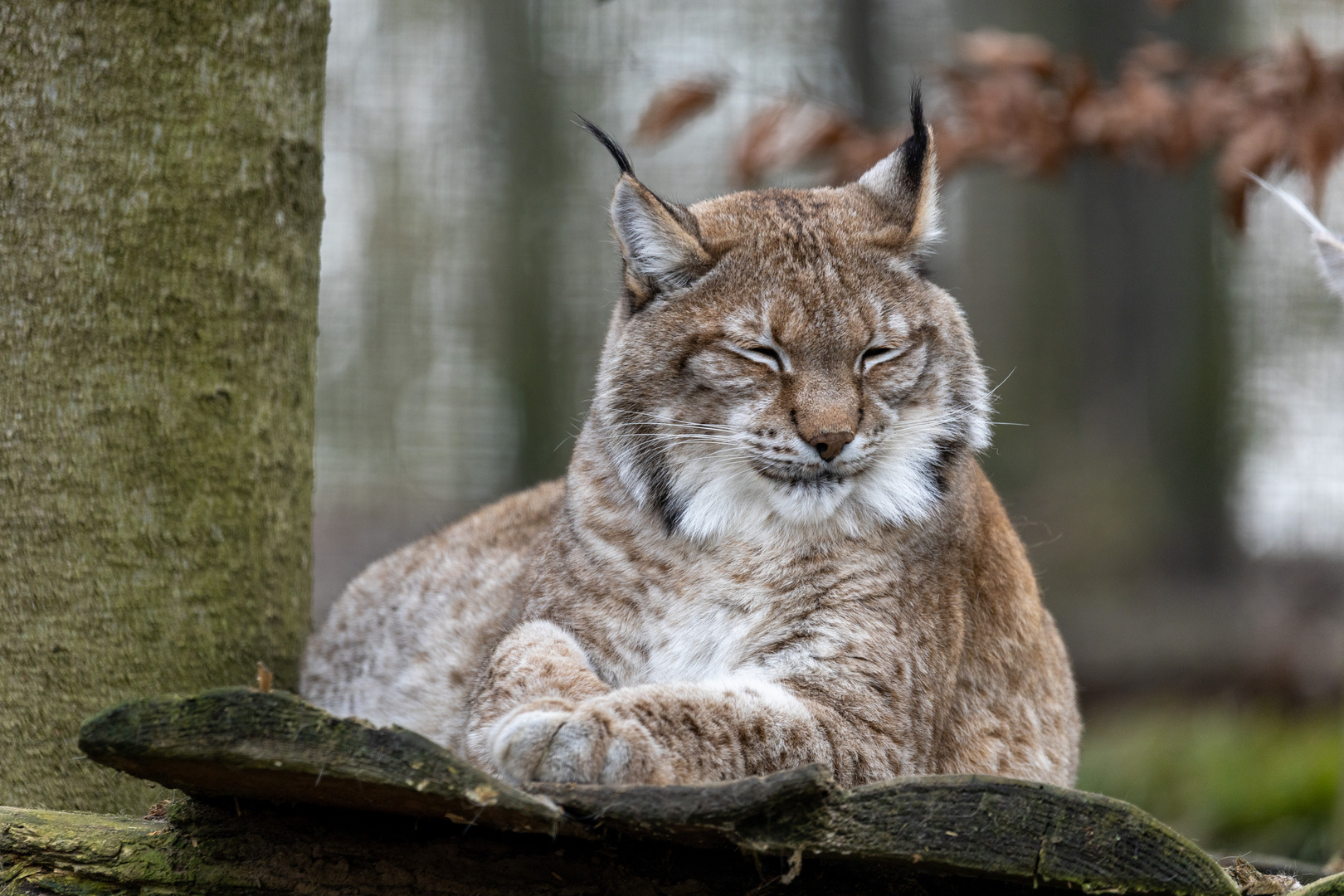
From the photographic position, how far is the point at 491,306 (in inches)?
443

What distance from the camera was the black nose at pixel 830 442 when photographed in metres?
2.83

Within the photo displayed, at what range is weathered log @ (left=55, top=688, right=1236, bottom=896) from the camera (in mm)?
2002

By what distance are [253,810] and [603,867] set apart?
2.05 feet

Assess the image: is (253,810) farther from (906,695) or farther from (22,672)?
(906,695)

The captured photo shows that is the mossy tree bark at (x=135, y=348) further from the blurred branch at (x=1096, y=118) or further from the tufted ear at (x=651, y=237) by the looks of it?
the blurred branch at (x=1096, y=118)

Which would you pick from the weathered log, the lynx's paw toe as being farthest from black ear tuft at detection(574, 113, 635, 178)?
the weathered log

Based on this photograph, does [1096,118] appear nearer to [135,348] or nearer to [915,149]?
[915,149]

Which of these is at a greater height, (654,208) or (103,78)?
(103,78)

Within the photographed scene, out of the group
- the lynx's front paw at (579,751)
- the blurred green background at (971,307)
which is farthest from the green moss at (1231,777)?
the lynx's front paw at (579,751)

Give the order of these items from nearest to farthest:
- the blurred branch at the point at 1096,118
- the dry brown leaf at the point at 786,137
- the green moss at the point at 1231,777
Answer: the blurred branch at the point at 1096,118 < the dry brown leaf at the point at 786,137 < the green moss at the point at 1231,777

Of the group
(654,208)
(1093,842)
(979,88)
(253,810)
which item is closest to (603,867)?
(253,810)

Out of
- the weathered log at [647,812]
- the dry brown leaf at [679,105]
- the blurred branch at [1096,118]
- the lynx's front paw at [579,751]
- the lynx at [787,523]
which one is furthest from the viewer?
the dry brown leaf at [679,105]

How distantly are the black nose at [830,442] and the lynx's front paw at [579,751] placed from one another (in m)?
0.74

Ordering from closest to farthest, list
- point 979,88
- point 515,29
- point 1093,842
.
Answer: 1. point 1093,842
2. point 979,88
3. point 515,29
